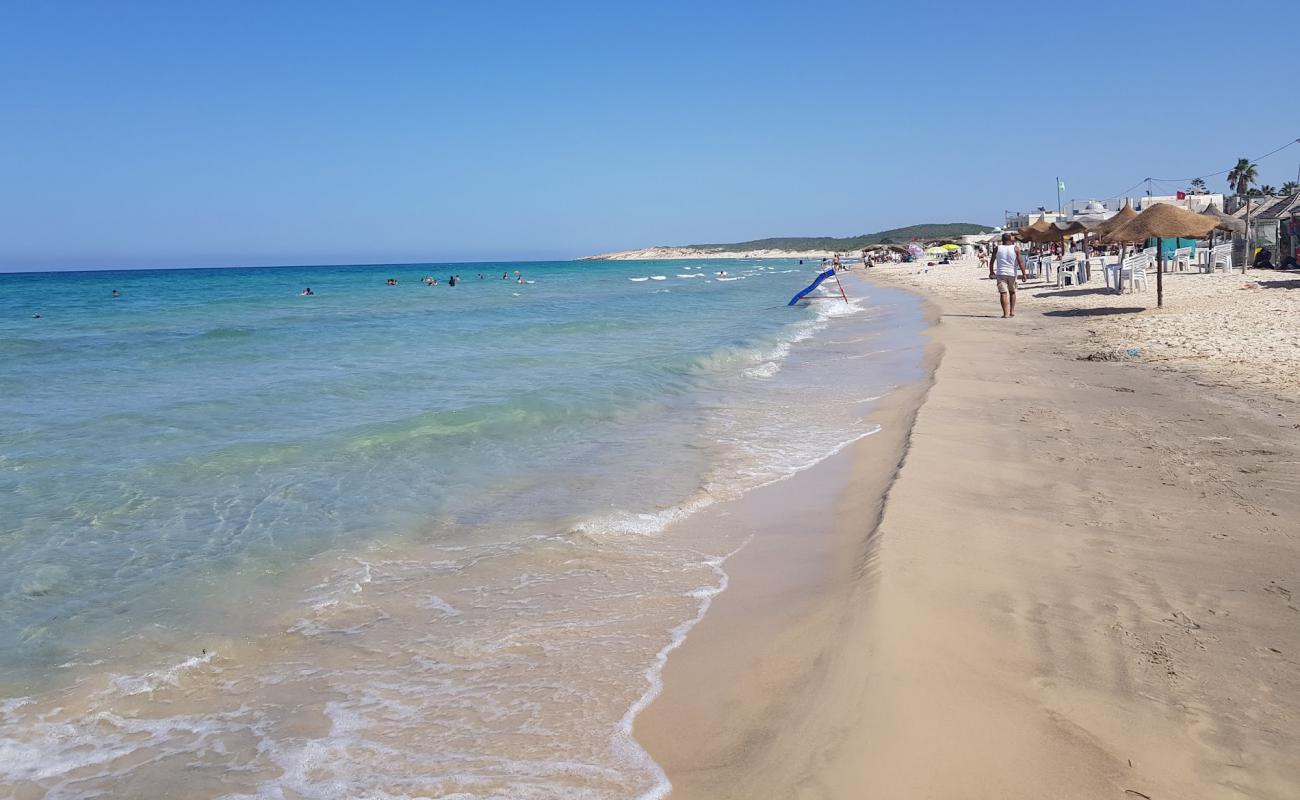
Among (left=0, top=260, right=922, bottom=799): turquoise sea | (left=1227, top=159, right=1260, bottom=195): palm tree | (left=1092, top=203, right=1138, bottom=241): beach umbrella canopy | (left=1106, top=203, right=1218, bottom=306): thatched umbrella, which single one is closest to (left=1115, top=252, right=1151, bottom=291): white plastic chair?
(left=1092, top=203, right=1138, bottom=241): beach umbrella canopy

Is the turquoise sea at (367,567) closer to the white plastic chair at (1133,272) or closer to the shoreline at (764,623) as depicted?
the shoreline at (764,623)

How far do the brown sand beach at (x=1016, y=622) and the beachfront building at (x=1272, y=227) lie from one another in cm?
1616

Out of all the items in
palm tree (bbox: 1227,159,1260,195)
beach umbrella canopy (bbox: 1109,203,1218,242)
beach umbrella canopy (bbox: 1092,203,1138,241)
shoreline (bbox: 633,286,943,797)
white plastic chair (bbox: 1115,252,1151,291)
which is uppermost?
palm tree (bbox: 1227,159,1260,195)

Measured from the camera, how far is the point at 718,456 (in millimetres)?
7488

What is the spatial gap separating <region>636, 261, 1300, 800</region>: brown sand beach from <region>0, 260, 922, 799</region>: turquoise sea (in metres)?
0.39

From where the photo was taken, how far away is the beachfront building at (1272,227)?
19.8 meters

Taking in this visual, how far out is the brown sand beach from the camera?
2.60 meters

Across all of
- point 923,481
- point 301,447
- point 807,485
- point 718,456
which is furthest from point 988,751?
point 301,447

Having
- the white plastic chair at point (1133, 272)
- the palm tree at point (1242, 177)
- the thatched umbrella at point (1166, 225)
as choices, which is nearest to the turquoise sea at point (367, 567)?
the thatched umbrella at point (1166, 225)

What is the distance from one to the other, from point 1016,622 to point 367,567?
3.72 metres

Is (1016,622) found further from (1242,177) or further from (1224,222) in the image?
(1242,177)

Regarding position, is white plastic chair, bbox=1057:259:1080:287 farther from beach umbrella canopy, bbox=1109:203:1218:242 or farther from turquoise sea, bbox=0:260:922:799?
turquoise sea, bbox=0:260:922:799

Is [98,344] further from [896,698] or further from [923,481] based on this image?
[896,698]

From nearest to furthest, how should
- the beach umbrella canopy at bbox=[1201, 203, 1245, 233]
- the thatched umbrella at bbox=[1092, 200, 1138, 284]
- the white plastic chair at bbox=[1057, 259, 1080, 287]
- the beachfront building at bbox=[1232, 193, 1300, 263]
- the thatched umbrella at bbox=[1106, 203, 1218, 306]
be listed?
the thatched umbrella at bbox=[1106, 203, 1218, 306]
the beach umbrella canopy at bbox=[1201, 203, 1245, 233]
the thatched umbrella at bbox=[1092, 200, 1138, 284]
the beachfront building at bbox=[1232, 193, 1300, 263]
the white plastic chair at bbox=[1057, 259, 1080, 287]
